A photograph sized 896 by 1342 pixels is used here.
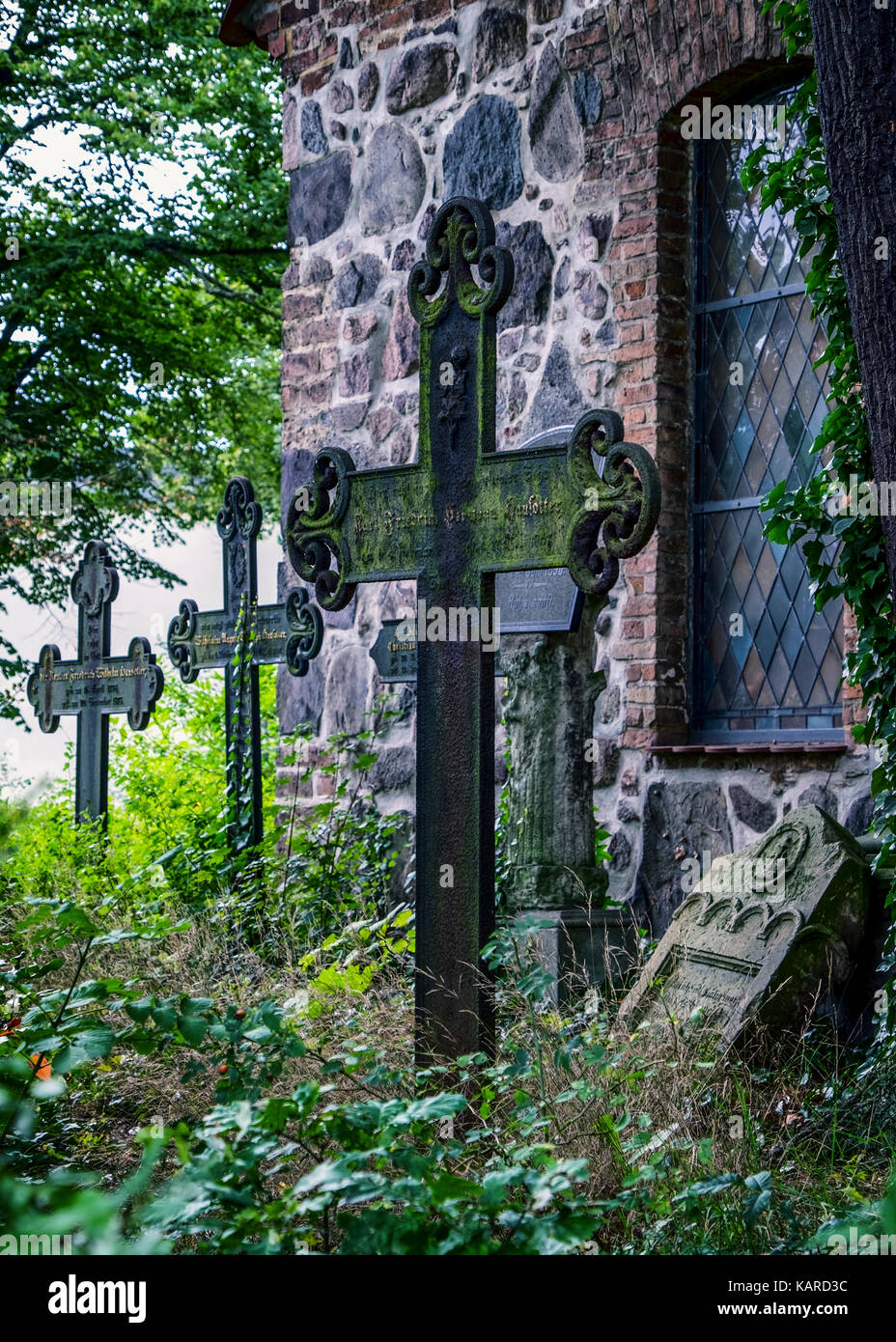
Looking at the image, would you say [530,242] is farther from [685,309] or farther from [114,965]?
[114,965]

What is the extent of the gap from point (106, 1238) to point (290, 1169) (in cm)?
174

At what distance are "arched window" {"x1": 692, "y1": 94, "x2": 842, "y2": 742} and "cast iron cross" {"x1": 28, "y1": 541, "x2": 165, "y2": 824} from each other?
10.7 feet

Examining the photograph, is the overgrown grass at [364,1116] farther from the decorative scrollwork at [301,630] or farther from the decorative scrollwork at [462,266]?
the decorative scrollwork at [462,266]

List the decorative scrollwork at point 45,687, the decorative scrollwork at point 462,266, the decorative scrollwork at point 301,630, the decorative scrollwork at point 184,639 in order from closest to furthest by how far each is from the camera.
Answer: the decorative scrollwork at point 462,266
the decorative scrollwork at point 301,630
the decorative scrollwork at point 184,639
the decorative scrollwork at point 45,687

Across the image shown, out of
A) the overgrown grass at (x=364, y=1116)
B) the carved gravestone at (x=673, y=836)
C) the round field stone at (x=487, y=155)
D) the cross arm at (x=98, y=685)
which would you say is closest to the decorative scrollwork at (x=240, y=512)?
the cross arm at (x=98, y=685)

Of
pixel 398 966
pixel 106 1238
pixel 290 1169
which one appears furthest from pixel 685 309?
pixel 106 1238

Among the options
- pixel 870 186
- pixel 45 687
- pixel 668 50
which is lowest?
pixel 45 687

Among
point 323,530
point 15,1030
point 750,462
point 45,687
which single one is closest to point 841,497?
point 323,530

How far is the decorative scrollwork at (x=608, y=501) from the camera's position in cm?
382

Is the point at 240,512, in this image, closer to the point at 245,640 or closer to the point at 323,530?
the point at 245,640

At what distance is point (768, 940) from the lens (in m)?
4.87

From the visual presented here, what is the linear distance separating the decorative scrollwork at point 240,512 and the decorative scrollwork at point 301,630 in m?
0.49

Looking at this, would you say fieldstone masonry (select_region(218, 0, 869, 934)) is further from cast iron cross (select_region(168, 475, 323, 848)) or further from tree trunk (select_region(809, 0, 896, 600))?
tree trunk (select_region(809, 0, 896, 600))

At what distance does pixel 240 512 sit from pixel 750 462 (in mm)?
2696
